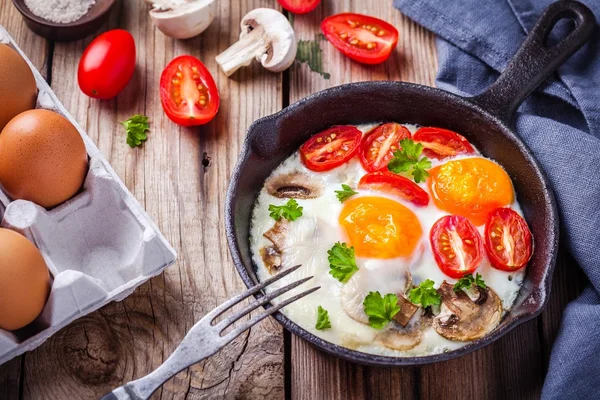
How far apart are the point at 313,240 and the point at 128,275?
2.44 feet

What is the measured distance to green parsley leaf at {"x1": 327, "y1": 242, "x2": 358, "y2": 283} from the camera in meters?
2.79

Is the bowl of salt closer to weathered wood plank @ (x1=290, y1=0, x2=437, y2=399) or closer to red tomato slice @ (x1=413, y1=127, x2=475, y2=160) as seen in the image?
weathered wood plank @ (x1=290, y1=0, x2=437, y2=399)

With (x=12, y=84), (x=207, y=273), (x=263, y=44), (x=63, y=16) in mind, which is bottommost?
(x=207, y=273)

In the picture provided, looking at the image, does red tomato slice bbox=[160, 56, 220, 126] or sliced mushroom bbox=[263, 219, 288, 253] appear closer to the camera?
sliced mushroom bbox=[263, 219, 288, 253]

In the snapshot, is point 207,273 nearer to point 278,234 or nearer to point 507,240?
point 278,234

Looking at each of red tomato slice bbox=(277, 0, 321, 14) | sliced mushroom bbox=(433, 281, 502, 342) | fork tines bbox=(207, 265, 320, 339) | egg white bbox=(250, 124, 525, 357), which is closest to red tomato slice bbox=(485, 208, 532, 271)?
egg white bbox=(250, 124, 525, 357)

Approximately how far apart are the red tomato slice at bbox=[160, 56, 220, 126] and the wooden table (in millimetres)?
105

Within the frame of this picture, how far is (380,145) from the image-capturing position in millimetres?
3162

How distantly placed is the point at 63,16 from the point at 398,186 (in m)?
1.78

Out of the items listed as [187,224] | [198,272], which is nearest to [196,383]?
[198,272]

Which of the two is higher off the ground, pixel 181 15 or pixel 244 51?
pixel 181 15

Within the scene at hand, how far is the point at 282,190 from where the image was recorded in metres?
3.09

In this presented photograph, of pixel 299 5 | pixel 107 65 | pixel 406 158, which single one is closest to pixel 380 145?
pixel 406 158

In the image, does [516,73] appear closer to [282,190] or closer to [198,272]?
[282,190]
